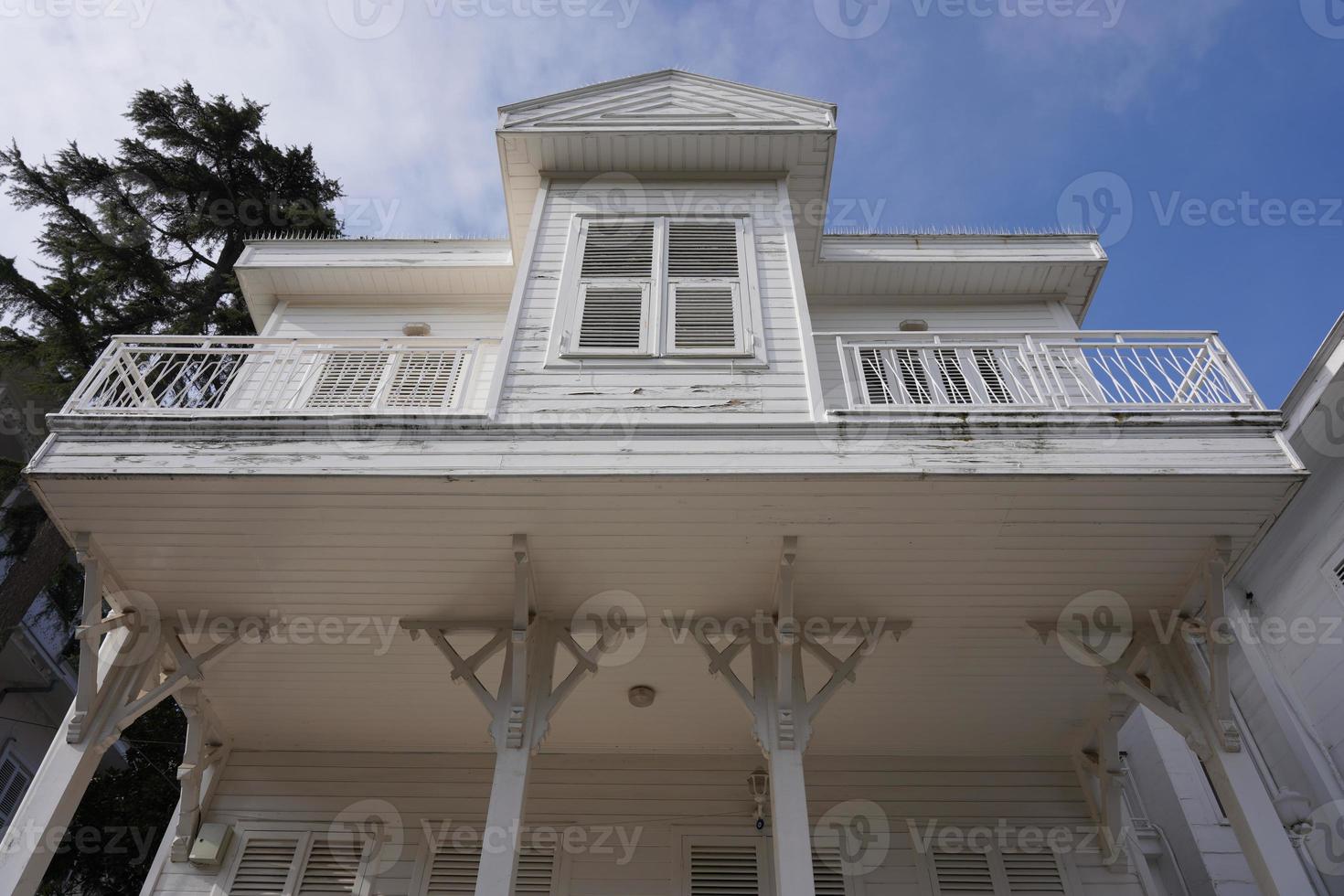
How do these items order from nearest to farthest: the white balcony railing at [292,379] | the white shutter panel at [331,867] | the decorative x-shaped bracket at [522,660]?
the decorative x-shaped bracket at [522,660] < the white balcony railing at [292,379] < the white shutter panel at [331,867]

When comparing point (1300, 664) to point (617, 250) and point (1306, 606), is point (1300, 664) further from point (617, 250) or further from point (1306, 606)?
point (617, 250)

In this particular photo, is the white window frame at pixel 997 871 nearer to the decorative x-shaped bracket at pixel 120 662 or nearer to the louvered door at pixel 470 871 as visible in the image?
the louvered door at pixel 470 871

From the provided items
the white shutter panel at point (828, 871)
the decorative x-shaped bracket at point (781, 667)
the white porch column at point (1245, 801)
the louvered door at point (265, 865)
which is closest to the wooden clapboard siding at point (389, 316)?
the decorative x-shaped bracket at point (781, 667)

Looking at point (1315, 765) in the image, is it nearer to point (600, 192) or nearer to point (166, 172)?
point (600, 192)

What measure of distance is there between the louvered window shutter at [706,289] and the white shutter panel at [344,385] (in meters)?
3.03

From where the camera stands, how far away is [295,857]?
7859 millimetres

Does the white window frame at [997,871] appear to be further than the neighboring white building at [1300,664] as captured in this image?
No

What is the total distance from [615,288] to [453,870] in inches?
212

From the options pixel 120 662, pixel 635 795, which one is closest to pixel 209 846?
pixel 120 662

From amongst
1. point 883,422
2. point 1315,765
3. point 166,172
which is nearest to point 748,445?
point 883,422

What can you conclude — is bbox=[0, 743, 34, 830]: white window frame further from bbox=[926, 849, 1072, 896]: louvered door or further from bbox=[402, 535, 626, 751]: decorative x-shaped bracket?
bbox=[926, 849, 1072, 896]: louvered door

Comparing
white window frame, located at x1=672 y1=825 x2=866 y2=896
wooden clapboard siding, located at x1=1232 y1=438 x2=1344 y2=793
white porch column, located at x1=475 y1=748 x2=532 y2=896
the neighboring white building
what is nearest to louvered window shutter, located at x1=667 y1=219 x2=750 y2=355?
white porch column, located at x1=475 y1=748 x2=532 y2=896

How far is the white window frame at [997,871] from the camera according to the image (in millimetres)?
7641

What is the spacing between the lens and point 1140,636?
683cm
